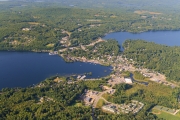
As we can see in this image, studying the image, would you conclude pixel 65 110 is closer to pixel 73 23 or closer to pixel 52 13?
pixel 73 23

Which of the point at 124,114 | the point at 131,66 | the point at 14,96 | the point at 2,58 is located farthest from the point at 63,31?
the point at 124,114

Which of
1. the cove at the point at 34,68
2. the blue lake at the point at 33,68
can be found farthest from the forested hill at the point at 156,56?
the blue lake at the point at 33,68

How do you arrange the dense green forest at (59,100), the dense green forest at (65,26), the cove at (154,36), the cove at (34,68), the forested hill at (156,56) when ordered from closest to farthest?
the dense green forest at (59,100) → the cove at (34,68) → the forested hill at (156,56) → the dense green forest at (65,26) → the cove at (154,36)

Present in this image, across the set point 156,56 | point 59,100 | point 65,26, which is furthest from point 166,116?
point 65,26

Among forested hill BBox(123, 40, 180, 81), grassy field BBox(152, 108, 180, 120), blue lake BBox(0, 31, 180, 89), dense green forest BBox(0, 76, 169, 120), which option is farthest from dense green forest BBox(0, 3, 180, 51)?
grassy field BBox(152, 108, 180, 120)

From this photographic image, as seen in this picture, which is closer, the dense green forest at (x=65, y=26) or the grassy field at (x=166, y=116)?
the grassy field at (x=166, y=116)

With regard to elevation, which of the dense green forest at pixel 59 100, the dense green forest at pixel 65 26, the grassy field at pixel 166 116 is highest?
the dense green forest at pixel 65 26

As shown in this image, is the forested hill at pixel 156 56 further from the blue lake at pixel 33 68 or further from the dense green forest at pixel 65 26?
the dense green forest at pixel 65 26

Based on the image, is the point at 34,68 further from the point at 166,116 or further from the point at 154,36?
the point at 154,36
